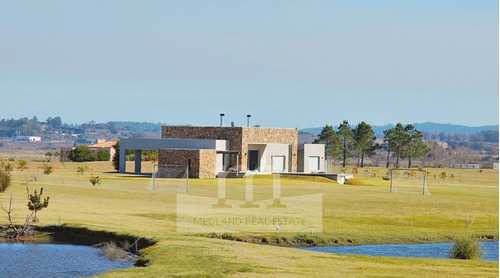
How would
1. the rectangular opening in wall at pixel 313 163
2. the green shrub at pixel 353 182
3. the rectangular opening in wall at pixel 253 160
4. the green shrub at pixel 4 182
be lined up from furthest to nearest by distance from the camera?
the rectangular opening in wall at pixel 313 163
the rectangular opening in wall at pixel 253 160
the green shrub at pixel 353 182
the green shrub at pixel 4 182

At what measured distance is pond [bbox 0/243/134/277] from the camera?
1012 inches

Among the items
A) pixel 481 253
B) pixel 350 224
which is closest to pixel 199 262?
pixel 481 253

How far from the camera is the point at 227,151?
275ft

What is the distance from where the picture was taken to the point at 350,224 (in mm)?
40750

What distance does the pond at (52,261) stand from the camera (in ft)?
84.3

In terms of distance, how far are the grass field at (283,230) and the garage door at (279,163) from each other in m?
11.8

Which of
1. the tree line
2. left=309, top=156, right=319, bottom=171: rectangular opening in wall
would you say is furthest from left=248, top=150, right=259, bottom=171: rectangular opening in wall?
the tree line

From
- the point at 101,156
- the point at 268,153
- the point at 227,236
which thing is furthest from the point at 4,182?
the point at 101,156

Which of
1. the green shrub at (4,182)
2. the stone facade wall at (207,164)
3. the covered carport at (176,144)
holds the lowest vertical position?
the green shrub at (4,182)

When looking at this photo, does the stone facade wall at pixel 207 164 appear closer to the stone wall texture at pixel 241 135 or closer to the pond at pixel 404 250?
the stone wall texture at pixel 241 135

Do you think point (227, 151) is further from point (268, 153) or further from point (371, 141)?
point (371, 141)

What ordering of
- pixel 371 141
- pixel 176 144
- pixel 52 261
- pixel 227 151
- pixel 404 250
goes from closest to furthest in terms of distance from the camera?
pixel 52 261, pixel 404 250, pixel 227 151, pixel 176 144, pixel 371 141

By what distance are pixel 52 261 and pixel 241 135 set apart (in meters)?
57.7

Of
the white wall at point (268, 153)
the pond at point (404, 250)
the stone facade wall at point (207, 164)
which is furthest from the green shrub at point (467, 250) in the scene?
the white wall at point (268, 153)
